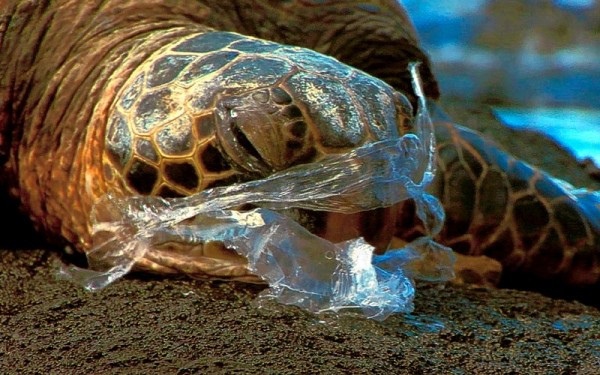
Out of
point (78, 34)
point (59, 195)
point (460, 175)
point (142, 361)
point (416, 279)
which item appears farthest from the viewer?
point (460, 175)

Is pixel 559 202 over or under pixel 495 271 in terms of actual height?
over

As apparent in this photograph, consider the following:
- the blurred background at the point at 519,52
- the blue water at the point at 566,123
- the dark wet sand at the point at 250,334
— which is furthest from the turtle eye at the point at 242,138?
the blurred background at the point at 519,52

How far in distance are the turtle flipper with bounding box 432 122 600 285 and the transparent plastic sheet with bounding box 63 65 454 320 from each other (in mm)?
598

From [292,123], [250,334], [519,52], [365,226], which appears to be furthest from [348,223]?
[519,52]

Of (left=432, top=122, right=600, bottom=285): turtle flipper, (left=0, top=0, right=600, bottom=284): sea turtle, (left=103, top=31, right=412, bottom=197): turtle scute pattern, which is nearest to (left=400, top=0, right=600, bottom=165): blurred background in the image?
(left=0, top=0, right=600, bottom=284): sea turtle

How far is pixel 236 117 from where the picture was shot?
4.61ft

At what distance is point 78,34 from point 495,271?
1018 millimetres

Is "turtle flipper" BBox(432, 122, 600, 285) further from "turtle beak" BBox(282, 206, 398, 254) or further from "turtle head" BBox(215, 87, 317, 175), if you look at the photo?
"turtle head" BBox(215, 87, 317, 175)

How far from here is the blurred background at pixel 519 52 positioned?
515cm

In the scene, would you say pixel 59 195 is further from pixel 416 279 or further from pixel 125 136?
pixel 416 279

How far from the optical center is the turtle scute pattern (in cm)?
140

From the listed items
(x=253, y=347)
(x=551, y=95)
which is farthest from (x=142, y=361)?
(x=551, y=95)

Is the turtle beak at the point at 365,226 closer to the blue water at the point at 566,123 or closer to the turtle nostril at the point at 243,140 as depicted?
the turtle nostril at the point at 243,140

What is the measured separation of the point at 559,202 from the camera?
2092 mm
